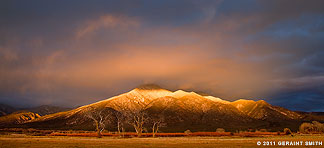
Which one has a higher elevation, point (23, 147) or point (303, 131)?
point (23, 147)

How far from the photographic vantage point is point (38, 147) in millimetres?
34844

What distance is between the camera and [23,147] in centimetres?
3409

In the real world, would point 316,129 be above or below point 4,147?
below

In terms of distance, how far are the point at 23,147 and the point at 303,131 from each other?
140985 millimetres

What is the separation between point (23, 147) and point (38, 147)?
191 centimetres

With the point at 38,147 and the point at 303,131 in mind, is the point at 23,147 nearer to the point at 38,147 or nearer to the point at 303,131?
the point at 38,147

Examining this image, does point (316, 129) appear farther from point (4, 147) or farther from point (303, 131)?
point (4, 147)

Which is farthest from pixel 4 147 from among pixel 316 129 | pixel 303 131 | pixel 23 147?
pixel 316 129

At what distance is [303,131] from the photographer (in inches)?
5236

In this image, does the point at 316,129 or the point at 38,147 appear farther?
the point at 316,129

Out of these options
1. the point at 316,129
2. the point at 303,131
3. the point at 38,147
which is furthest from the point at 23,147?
the point at 316,129

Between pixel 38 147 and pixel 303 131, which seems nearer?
pixel 38 147

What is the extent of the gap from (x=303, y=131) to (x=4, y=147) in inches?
5631

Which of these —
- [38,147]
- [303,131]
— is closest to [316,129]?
[303,131]
